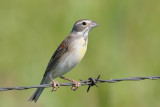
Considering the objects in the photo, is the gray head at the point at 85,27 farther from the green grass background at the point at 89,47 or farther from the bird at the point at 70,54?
the green grass background at the point at 89,47

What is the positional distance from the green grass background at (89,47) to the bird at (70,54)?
115 cm

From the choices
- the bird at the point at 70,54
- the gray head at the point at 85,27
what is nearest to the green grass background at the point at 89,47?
the bird at the point at 70,54

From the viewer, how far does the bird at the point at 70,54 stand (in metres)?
8.16

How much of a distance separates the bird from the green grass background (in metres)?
1.15

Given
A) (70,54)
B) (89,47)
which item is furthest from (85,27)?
(89,47)

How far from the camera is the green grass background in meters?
9.69

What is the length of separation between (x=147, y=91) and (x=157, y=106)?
389mm

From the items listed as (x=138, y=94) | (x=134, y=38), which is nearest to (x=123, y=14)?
(x=134, y=38)

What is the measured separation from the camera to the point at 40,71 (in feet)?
32.0

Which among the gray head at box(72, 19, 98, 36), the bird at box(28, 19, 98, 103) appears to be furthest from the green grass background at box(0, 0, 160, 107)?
the gray head at box(72, 19, 98, 36)

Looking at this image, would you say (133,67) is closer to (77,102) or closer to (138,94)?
(138,94)

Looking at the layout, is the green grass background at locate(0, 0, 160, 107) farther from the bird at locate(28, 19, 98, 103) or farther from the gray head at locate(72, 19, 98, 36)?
the gray head at locate(72, 19, 98, 36)

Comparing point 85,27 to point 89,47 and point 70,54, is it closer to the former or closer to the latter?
point 70,54

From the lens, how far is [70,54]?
324 inches
